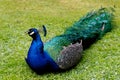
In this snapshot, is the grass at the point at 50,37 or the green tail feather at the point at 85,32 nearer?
the grass at the point at 50,37

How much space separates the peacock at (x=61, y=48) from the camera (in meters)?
4.70

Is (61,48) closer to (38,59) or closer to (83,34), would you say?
(38,59)

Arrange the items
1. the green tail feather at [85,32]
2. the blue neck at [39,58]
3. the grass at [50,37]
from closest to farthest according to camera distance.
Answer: the blue neck at [39,58] < the grass at [50,37] < the green tail feather at [85,32]

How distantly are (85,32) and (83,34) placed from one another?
0.27ft

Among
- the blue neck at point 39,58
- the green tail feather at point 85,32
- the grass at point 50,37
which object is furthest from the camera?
the green tail feather at point 85,32

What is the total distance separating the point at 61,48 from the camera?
16.2 feet

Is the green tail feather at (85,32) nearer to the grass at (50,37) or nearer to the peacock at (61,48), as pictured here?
the peacock at (61,48)

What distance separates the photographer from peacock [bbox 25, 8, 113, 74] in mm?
4699

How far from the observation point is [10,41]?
6234 mm

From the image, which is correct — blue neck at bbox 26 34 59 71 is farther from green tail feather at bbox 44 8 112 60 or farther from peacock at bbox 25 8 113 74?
green tail feather at bbox 44 8 112 60

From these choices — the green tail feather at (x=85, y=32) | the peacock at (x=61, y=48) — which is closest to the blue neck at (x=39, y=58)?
the peacock at (x=61, y=48)

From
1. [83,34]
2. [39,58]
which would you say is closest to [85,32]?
[83,34]

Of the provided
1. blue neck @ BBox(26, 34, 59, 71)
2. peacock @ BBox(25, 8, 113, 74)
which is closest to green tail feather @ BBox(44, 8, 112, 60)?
peacock @ BBox(25, 8, 113, 74)

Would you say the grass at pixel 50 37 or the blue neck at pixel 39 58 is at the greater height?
the blue neck at pixel 39 58
